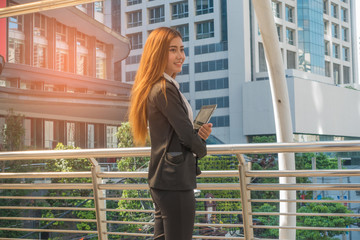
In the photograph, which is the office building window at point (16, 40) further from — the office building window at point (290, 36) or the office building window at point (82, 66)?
the office building window at point (290, 36)

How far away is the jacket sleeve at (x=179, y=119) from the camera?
1.42 metres

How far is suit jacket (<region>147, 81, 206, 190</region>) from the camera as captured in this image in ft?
4.70

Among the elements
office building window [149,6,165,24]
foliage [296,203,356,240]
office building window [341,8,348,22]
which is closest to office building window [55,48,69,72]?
office building window [149,6,165,24]

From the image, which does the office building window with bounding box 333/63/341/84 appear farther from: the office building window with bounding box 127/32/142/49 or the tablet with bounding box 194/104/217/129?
the tablet with bounding box 194/104/217/129

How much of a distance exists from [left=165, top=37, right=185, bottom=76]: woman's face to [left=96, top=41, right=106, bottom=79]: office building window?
44.5 m

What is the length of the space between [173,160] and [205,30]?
47582 mm

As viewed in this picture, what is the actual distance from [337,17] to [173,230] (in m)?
56.2

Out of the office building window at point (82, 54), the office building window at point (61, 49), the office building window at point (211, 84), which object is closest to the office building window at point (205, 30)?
the office building window at point (211, 84)

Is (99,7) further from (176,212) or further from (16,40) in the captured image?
(176,212)

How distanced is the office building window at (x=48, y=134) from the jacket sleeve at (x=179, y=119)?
38445 mm

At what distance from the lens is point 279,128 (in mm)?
3955

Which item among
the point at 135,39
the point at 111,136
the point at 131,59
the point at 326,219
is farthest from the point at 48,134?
the point at 326,219

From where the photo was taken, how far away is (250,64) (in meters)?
45.6

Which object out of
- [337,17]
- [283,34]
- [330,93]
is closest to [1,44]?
Result: [283,34]
